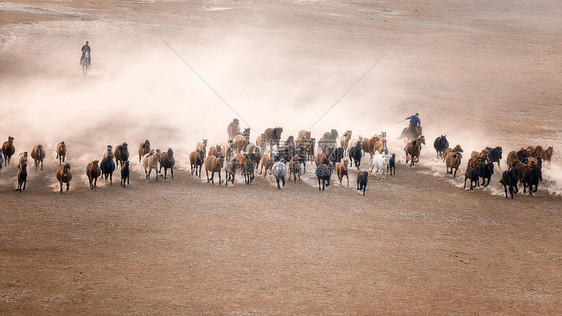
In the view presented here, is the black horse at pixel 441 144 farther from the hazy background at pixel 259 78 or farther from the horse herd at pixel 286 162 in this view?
the hazy background at pixel 259 78

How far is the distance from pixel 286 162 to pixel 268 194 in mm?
3078

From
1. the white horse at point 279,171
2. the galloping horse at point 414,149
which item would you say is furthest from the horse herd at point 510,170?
the white horse at point 279,171

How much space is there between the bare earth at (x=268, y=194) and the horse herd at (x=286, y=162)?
576 mm

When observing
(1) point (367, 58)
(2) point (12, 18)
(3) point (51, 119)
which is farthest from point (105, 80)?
(1) point (367, 58)

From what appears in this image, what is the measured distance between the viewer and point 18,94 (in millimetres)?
33781

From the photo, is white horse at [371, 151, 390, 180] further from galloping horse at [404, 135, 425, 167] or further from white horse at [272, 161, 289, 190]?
white horse at [272, 161, 289, 190]

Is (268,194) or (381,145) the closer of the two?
(268,194)

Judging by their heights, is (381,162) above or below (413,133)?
below

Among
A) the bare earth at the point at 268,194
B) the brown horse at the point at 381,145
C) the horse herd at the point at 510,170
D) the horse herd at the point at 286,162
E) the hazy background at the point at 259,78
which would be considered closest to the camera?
the bare earth at the point at 268,194

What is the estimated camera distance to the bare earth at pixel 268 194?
12789 millimetres

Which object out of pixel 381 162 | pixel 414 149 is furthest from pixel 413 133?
pixel 381 162

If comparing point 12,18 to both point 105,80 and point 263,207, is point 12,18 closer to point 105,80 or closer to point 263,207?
point 105,80

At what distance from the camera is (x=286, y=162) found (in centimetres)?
2316

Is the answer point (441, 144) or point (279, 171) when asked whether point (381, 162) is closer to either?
point (441, 144)
